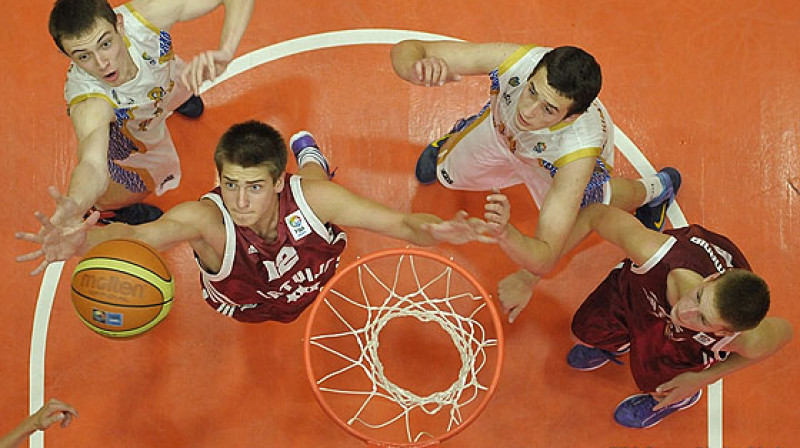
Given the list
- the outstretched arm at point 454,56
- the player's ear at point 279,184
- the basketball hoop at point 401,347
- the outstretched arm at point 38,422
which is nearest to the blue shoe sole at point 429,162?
the basketball hoop at point 401,347

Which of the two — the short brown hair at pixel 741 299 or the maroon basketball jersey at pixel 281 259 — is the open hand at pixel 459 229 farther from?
the short brown hair at pixel 741 299

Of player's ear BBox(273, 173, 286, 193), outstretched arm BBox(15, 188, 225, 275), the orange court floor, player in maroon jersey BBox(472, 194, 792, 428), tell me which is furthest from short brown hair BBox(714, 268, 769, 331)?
outstretched arm BBox(15, 188, 225, 275)

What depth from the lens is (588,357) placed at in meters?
4.01

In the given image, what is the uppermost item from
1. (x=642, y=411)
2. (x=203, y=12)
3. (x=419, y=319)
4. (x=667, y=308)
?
(x=203, y=12)

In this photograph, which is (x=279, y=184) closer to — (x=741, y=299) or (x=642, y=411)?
(x=741, y=299)

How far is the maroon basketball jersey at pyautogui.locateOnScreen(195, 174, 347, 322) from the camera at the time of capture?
3117 mm

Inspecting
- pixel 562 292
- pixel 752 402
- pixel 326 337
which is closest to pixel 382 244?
pixel 326 337

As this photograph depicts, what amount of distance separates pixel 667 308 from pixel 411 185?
5.63 ft

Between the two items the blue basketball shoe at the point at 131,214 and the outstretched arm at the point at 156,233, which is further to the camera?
the blue basketball shoe at the point at 131,214

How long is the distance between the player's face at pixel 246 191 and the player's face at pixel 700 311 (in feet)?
5.66

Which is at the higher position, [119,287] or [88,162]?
[88,162]

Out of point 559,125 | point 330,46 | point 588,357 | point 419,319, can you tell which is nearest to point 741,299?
point 559,125

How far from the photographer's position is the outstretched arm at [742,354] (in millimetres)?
3082

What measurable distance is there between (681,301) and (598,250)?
1.39 metres
